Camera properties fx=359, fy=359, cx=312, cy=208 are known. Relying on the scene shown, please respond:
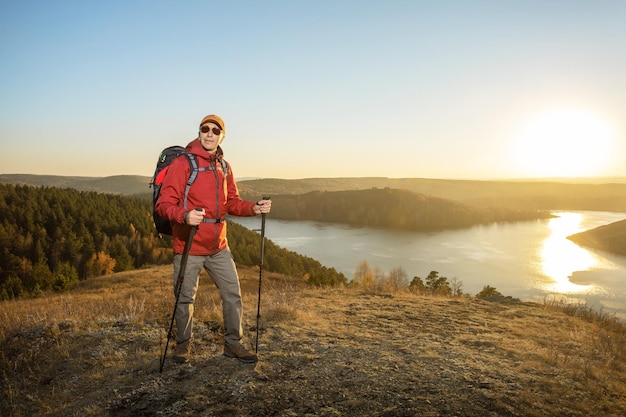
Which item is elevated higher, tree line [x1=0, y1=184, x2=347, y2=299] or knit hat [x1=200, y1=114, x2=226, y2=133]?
knit hat [x1=200, y1=114, x2=226, y2=133]

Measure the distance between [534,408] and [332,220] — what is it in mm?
176681

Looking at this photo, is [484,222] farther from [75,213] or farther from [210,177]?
[210,177]

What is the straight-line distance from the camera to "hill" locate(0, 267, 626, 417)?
3.92 m

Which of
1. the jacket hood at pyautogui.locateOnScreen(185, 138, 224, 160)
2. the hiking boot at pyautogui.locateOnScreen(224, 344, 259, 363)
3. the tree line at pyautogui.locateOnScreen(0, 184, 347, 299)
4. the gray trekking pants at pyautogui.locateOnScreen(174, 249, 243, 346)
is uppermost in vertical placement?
the jacket hood at pyautogui.locateOnScreen(185, 138, 224, 160)

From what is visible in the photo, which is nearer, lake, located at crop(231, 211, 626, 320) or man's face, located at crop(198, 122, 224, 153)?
man's face, located at crop(198, 122, 224, 153)

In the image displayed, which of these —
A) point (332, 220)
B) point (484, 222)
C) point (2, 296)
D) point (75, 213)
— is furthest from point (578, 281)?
point (332, 220)

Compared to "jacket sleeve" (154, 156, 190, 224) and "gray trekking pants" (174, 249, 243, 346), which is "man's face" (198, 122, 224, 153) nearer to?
"jacket sleeve" (154, 156, 190, 224)

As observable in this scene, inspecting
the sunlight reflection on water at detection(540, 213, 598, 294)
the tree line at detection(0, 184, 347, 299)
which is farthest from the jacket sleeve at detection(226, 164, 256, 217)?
the sunlight reflection on water at detection(540, 213, 598, 294)

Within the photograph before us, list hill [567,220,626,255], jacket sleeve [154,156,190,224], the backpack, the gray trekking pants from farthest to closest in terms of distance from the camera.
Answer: hill [567,220,626,255]
the gray trekking pants
the backpack
jacket sleeve [154,156,190,224]

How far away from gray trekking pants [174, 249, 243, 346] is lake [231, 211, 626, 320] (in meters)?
43.5

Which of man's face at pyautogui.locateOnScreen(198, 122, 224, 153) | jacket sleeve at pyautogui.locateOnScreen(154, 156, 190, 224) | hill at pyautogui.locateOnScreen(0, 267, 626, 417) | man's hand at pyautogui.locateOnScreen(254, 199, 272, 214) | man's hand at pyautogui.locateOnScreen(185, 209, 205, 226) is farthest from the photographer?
man's hand at pyautogui.locateOnScreen(254, 199, 272, 214)

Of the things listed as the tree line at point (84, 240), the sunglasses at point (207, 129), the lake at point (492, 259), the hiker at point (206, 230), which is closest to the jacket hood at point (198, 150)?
the hiker at point (206, 230)

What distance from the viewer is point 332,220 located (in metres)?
180

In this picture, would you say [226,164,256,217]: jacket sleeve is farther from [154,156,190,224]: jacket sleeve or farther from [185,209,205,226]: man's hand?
[185,209,205,226]: man's hand
